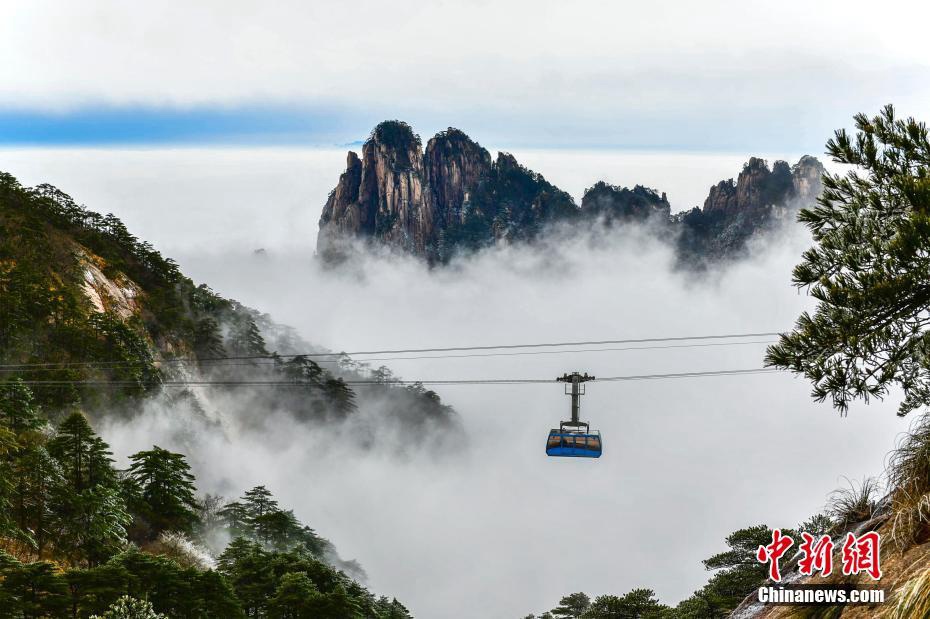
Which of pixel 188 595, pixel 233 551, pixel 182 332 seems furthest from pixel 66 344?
pixel 188 595

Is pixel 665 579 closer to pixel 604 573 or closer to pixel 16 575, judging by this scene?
pixel 604 573

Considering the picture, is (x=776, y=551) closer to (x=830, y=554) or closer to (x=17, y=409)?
(x=830, y=554)

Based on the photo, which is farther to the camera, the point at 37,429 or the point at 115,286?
the point at 115,286

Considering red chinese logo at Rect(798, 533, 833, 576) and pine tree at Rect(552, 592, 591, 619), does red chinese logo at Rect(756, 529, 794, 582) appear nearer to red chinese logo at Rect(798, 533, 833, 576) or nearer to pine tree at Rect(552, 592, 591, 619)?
red chinese logo at Rect(798, 533, 833, 576)

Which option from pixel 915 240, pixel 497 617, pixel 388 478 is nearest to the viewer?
pixel 915 240

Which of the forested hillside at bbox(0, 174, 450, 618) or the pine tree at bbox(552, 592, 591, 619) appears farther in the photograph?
the pine tree at bbox(552, 592, 591, 619)

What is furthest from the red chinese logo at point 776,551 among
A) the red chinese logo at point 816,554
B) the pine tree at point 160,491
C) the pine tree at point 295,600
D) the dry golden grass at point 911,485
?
the pine tree at point 160,491

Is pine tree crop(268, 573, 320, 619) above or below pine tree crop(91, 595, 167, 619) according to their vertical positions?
below

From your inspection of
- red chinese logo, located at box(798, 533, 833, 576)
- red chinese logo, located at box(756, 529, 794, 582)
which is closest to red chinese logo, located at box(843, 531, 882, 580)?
red chinese logo, located at box(798, 533, 833, 576)
